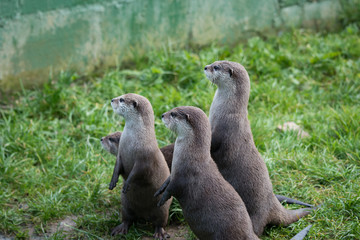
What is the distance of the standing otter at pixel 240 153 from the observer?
3260mm

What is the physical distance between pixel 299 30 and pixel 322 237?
477 cm

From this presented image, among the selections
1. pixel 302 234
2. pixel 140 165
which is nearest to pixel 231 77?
pixel 140 165

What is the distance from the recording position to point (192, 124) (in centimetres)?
307

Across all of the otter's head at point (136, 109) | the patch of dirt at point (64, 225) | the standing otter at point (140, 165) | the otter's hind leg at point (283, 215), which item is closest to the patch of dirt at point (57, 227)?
the patch of dirt at point (64, 225)

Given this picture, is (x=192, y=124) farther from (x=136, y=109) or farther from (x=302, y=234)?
(x=302, y=234)

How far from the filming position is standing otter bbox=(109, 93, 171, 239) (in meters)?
3.41

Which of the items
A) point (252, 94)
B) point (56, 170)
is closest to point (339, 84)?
point (252, 94)

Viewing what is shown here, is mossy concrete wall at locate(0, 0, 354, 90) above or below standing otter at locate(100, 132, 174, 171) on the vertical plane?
above

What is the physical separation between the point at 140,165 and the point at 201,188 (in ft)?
1.94

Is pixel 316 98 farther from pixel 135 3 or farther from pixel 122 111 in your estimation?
pixel 122 111

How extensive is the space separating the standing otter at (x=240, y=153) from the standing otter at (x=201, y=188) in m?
0.25

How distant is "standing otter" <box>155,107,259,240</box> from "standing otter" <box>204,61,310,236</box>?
Result: 0.25 meters

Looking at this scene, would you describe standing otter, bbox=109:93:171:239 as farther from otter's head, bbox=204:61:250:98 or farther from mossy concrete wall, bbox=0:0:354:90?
mossy concrete wall, bbox=0:0:354:90

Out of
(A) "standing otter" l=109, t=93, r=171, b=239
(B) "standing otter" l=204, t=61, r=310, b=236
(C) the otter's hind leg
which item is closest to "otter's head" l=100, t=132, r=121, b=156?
(A) "standing otter" l=109, t=93, r=171, b=239
